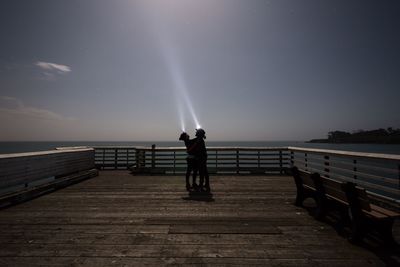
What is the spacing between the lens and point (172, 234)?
375 cm

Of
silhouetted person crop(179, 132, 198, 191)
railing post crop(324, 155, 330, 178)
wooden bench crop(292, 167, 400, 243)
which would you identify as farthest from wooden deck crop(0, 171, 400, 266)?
railing post crop(324, 155, 330, 178)

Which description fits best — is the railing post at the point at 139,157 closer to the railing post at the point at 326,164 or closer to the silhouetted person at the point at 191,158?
the silhouetted person at the point at 191,158

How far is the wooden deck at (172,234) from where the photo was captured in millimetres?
2961

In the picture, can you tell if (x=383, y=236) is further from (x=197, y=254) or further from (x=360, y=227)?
(x=197, y=254)

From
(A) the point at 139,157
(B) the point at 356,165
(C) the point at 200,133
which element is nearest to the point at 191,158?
(C) the point at 200,133

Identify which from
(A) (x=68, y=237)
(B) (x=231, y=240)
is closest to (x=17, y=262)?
(A) (x=68, y=237)

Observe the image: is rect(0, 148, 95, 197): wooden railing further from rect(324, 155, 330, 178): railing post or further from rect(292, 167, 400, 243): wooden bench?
rect(324, 155, 330, 178): railing post

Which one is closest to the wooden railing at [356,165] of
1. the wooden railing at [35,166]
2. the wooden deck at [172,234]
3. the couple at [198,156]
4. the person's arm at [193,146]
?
the wooden deck at [172,234]

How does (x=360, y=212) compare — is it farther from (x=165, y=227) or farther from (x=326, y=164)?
(x=326, y=164)

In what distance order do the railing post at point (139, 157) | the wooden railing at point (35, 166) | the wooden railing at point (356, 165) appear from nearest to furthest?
the wooden railing at point (356, 165), the wooden railing at point (35, 166), the railing post at point (139, 157)

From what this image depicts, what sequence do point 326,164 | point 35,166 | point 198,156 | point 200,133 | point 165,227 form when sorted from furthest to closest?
point 326,164 < point 198,156 < point 200,133 < point 35,166 < point 165,227

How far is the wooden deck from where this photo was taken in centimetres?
296

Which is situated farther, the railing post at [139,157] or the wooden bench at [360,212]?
the railing post at [139,157]

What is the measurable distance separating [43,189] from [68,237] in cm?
414
